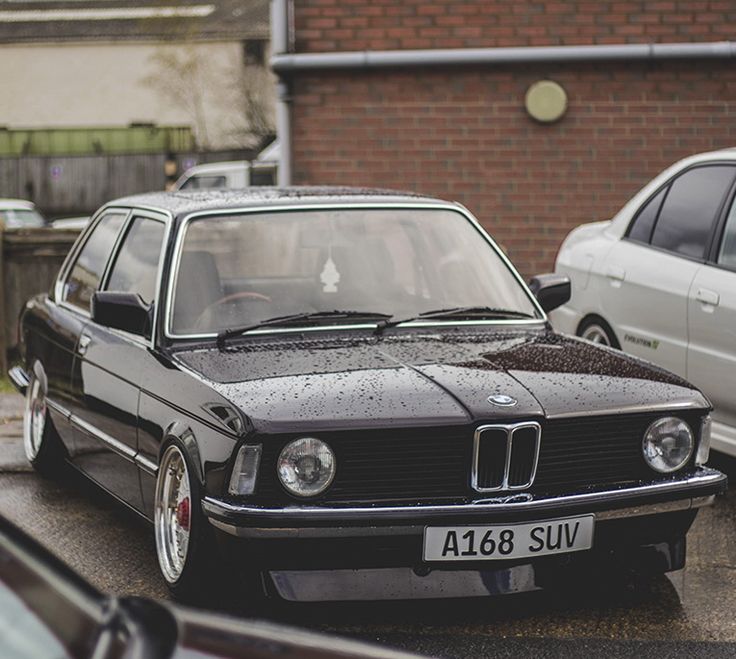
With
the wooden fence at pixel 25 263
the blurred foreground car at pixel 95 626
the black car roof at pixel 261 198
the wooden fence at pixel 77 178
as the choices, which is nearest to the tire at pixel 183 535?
the black car roof at pixel 261 198

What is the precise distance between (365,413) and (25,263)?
7.38 m

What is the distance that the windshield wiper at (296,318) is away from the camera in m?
5.38

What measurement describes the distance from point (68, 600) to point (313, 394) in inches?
106

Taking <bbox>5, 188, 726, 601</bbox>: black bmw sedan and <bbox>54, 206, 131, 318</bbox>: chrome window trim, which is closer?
<bbox>5, 188, 726, 601</bbox>: black bmw sedan

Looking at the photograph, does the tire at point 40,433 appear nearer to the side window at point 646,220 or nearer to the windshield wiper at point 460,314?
the windshield wiper at point 460,314

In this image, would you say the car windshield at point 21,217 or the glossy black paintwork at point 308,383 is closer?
the glossy black paintwork at point 308,383

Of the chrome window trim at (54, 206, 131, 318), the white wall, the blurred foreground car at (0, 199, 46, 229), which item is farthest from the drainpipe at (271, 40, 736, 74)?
the white wall

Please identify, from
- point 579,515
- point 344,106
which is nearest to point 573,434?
point 579,515

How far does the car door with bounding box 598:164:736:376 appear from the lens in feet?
23.0

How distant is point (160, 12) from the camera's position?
5681 cm

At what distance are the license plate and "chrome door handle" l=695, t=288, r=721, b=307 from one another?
233 cm

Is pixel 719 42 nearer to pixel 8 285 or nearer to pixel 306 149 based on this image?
pixel 306 149

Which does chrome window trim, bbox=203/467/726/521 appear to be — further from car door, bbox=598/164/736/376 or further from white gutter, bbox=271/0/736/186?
white gutter, bbox=271/0/736/186

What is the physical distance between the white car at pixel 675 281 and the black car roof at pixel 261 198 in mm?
1386
